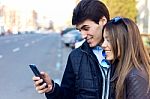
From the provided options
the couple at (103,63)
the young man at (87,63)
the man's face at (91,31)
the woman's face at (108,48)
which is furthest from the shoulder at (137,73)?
the man's face at (91,31)

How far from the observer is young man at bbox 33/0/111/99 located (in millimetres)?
2807

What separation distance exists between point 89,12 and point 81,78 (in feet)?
1.45


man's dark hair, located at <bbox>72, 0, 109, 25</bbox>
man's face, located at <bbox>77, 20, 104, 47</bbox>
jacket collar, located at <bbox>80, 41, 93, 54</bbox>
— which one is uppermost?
man's dark hair, located at <bbox>72, 0, 109, 25</bbox>

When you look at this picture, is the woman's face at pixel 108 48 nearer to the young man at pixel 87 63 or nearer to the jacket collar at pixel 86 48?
the young man at pixel 87 63

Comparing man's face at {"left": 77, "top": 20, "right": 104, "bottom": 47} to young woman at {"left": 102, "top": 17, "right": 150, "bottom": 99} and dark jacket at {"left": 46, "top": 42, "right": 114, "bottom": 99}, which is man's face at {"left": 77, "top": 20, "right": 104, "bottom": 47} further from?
young woman at {"left": 102, "top": 17, "right": 150, "bottom": 99}

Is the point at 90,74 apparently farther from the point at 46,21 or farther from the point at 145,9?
the point at 46,21

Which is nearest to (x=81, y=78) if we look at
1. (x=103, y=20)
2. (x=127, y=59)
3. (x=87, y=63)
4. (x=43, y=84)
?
(x=87, y=63)

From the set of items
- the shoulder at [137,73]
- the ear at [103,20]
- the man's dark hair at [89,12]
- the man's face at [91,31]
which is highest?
the man's dark hair at [89,12]

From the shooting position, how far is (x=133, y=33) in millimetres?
2436

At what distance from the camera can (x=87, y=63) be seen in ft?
9.42

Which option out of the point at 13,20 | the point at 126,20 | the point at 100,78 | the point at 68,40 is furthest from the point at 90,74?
the point at 13,20

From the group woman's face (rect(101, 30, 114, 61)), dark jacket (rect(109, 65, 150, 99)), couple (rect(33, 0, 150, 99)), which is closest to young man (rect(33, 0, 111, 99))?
couple (rect(33, 0, 150, 99))

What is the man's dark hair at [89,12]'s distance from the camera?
290 cm

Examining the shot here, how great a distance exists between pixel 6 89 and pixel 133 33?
935 cm
